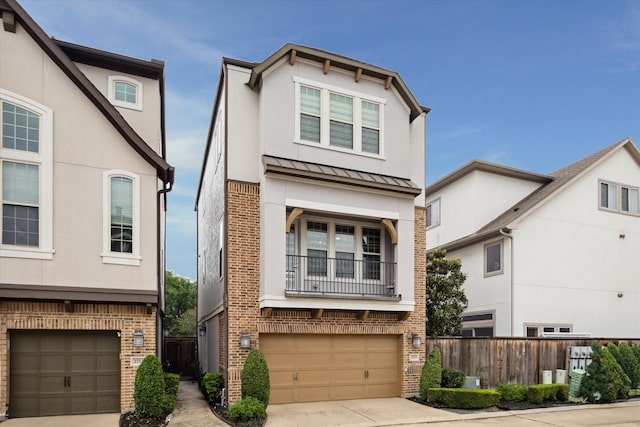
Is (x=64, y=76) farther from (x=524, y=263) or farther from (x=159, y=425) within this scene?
(x=524, y=263)

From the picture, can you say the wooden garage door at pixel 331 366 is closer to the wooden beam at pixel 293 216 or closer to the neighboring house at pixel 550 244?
the wooden beam at pixel 293 216

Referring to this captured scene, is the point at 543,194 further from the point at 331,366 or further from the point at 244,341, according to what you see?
the point at 244,341

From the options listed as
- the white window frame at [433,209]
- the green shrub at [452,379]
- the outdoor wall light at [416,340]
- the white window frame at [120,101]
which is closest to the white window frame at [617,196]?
the white window frame at [433,209]

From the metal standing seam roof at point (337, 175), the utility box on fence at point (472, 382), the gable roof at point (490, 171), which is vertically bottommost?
the utility box on fence at point (472, 382)

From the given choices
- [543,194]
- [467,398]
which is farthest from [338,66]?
[543,194]

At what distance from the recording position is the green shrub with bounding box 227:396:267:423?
11.9 meters

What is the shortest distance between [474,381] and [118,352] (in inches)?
411

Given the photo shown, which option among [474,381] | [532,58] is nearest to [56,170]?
[474,381]

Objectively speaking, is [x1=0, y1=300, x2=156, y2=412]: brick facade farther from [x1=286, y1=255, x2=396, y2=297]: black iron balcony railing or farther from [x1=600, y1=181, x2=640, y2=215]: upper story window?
[x1=600, y1=181, x2=640, y2=215]: upper story window

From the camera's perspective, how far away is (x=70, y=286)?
467 inches

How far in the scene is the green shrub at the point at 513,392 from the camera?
49.0 feet

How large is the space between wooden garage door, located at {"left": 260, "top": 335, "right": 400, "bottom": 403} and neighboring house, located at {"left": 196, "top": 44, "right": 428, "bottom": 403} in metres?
0.03

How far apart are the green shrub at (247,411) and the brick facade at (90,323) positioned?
8.40 feet

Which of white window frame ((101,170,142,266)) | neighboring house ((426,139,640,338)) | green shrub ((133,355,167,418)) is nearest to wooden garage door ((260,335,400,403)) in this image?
green shrub ((133,355,167,418))
